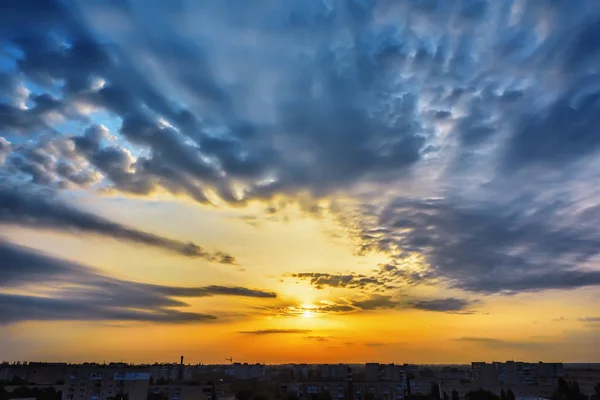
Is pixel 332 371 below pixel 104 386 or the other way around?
below

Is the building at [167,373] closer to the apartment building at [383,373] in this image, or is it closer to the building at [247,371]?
the building at [247,371]

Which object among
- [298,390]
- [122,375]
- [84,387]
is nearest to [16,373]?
[84,387]

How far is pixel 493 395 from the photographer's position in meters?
61.8

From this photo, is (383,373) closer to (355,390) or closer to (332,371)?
(332,371)

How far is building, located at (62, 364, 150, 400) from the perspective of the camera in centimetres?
6131

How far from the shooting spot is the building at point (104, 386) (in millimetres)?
61312

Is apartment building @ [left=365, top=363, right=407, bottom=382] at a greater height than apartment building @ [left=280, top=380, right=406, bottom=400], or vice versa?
apartment building @ [left=365, top=363, right=407, bottom=382]

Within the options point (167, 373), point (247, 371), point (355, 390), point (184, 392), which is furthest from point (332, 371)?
point (184, 392)

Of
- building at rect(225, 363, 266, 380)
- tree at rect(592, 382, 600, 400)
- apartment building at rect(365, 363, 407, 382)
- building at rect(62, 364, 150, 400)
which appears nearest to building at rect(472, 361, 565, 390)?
apartment building at rect(365, 363, 407, 382)

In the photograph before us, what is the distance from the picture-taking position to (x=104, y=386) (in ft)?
203

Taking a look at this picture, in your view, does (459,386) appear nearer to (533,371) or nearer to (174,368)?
(533,371)

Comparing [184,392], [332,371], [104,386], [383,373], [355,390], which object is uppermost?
[104,386]

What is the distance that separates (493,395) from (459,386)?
7338 millimetres

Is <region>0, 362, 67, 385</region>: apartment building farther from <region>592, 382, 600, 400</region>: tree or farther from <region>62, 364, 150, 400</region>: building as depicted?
<region>592, 382, 600, 400</region>: tree
